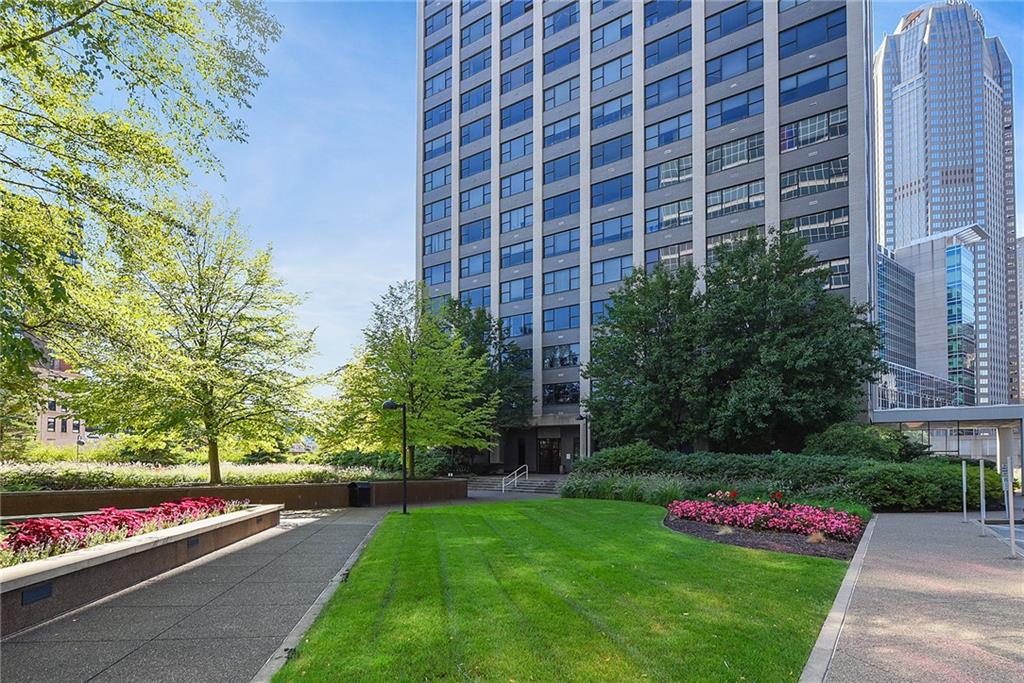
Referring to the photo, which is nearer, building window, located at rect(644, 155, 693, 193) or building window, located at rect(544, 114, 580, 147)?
building window, located at rect(644, 155, 693, 193)

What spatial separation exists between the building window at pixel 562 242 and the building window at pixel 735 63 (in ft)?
46.4

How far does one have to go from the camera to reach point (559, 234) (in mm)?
53000

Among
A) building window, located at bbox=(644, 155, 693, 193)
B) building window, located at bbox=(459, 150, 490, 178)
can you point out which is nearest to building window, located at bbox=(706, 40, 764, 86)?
building window, located at bbox=(644, 155, 693, 193)

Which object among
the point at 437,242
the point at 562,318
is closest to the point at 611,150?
the point at 562,318

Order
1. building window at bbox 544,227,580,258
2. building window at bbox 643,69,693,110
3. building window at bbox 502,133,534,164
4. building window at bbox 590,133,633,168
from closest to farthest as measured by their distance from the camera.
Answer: building window at bbox 643,69,693,110, building window at bbox 590,133,633,168, building window at bbox 544,227,580,258, building window at bbox 502,133,534,164

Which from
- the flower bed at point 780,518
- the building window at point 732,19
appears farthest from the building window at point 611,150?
the flower bed at point 780,518

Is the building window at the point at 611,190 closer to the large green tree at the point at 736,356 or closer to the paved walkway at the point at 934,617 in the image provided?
the large green tree at the point at 736,356

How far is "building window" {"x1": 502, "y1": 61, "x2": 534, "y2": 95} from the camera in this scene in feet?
186

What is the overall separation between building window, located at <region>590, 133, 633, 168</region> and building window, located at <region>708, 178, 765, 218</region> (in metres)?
8.14

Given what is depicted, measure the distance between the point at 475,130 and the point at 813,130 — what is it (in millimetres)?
29634

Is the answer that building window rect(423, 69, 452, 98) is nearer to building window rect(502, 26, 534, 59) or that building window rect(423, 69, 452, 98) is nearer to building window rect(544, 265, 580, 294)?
building window rect(502, 26, 534, 59)

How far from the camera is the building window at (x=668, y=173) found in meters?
45.8

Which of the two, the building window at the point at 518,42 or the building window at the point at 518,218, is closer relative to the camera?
the building window at the point at 518,218

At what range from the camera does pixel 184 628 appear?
7.64 meters
